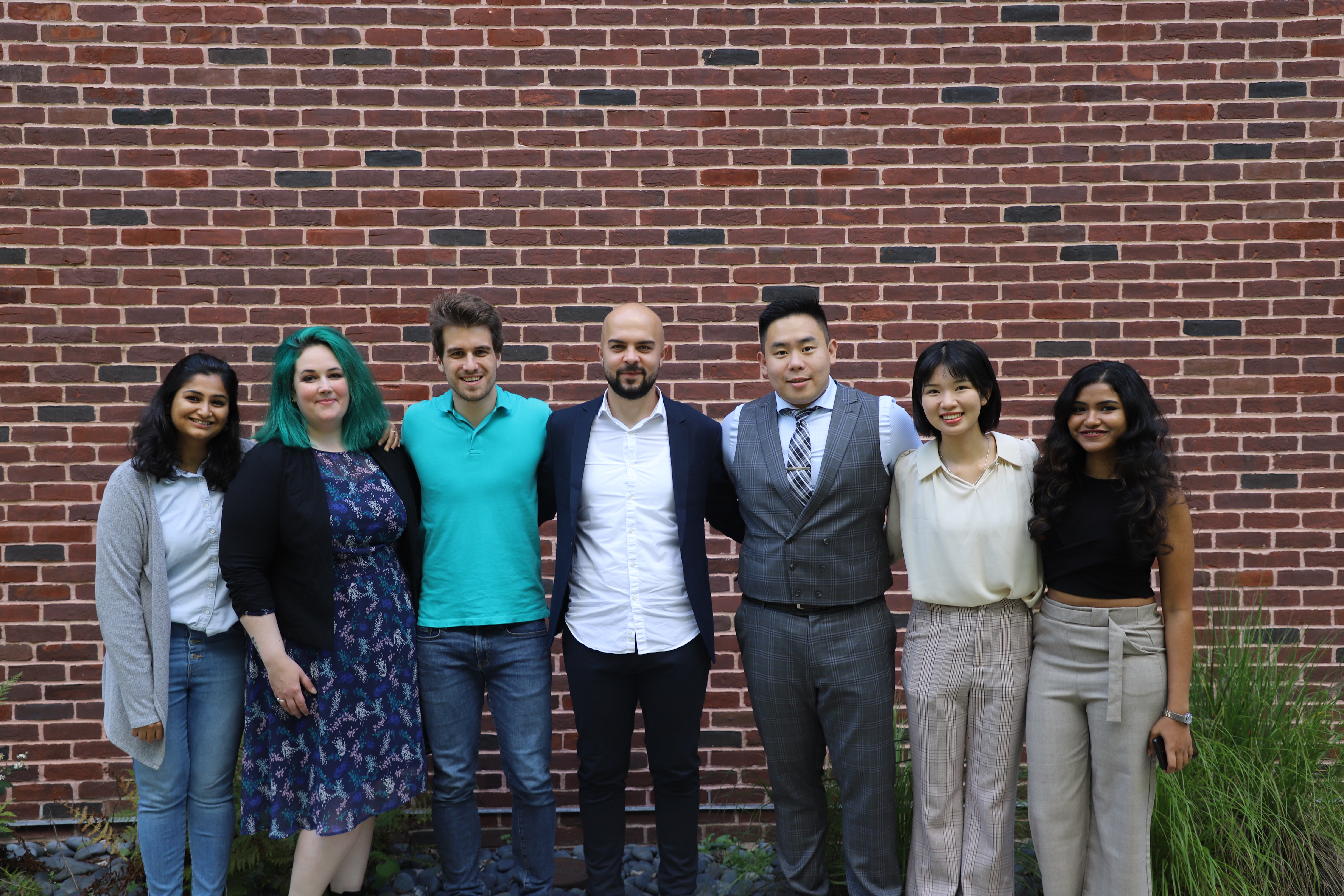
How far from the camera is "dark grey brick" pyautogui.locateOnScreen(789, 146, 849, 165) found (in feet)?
12.4

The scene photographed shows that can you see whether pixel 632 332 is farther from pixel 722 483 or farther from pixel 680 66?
pixel 680 66

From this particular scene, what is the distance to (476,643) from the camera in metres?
2.86

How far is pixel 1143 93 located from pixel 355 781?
409cm

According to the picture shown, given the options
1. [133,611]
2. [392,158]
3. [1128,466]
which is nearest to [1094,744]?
[1128,466]

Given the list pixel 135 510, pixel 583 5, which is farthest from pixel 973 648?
pixel 583 5

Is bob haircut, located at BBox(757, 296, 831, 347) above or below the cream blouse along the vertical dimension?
above

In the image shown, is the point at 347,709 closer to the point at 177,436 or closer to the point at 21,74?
the point at 177,436

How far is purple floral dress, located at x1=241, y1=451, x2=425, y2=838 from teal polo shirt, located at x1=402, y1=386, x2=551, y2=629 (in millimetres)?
134

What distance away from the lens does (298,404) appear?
2752 millimetres

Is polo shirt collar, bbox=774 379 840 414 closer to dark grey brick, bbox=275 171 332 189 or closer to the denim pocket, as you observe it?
the denim pocket

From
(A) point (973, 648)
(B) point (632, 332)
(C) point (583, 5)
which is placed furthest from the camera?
(C) point (583, 5)

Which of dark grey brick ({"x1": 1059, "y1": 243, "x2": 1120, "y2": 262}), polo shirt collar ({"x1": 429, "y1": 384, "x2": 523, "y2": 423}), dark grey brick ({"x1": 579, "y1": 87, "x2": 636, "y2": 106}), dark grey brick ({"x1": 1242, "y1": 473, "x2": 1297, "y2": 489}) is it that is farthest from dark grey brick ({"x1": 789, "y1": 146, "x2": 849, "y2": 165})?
dark grey brick ({"x1": 1242, "y1": 473, "x2": 1297, "y2": 489})

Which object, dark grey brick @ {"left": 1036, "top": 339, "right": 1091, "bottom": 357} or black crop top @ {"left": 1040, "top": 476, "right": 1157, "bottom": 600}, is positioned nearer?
black crop top @ {"left": 1040, "top": 476, "right": 1157, "bottom": 600}

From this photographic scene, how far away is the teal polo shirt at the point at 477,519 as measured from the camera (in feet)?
9.32
